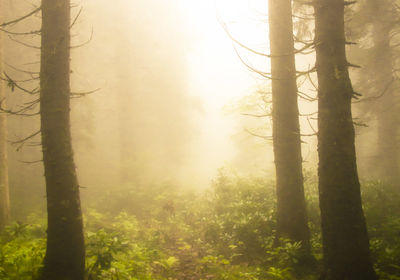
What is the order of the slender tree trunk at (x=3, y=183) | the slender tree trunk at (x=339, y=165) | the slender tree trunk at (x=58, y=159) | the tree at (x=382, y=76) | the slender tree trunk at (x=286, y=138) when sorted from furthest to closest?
the tree at (x=382, y=76) → the slender tree trunk at (x=3, y=183) → the slender tree trunk at (x=286, y=138) → the slender tree trunk at (x=58, y=159) → the slender tree trunk at (x=339, y=165)

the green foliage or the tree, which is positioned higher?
the tree

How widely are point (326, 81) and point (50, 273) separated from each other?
5.40 m

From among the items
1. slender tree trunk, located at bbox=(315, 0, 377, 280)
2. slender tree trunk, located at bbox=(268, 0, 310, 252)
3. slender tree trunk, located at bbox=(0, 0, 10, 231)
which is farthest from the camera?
slender tree trunk, located at bbox=(0, 0, 10, 231)

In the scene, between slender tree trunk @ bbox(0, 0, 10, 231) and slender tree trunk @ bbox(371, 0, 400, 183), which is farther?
slender tree trunk @ bbox(371, 0, 400, 183)

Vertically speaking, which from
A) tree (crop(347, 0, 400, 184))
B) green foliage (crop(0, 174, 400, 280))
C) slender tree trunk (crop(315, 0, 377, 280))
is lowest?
green foliage (crop(0, 174, 400, 280))

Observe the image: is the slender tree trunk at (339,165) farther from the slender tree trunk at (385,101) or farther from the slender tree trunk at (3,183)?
the slender tree trunk at (385,101)

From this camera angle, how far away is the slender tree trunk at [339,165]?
13.5 feet

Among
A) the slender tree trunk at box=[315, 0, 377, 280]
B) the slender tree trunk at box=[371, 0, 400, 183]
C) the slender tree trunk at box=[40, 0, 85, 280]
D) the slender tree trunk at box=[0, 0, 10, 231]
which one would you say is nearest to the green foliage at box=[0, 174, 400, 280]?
the slender tree trunk at box=[40, 0, 85, 280]

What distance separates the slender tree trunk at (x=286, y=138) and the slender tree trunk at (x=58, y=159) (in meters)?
4.28

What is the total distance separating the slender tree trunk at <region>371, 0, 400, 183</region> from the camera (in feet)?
49.1

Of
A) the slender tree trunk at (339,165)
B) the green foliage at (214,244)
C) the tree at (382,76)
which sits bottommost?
the green foliage at (214,244)

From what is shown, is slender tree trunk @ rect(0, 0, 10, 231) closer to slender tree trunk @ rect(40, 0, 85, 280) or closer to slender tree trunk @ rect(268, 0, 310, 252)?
slender tree trunk @ rect(40, 0, 85, 280)

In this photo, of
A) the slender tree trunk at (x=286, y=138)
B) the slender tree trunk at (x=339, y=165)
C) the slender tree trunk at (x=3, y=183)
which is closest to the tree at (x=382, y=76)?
the slender tree trunk at (x=286, y=138)

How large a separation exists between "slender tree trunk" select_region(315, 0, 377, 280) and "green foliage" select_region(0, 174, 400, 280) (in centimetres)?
70
